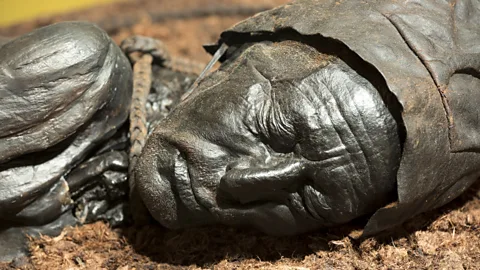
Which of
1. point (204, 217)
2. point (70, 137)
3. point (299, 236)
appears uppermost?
point (70, 137)

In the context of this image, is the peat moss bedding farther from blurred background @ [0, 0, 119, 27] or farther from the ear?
blurred background @ [0, 0, 119, 27]

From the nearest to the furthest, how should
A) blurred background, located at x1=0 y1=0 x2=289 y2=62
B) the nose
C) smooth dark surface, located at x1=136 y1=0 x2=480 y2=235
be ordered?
smooth dark surface, located at x1=136 y1=0 x2=480 y2=235 < the nose < blurred background, located at x1=0 y1=0 x2=289 y2=62

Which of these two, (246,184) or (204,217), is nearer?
(246,184)

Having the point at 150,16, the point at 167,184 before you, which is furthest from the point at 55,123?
the point at 150,16

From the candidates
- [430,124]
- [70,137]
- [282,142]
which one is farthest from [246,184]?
[70,137]

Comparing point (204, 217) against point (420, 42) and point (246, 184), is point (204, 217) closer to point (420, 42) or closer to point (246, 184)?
point (246, 184)

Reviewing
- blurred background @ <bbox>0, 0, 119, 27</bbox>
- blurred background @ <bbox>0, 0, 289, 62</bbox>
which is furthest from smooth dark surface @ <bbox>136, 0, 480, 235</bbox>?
blurred background @ <bbox>0, 0, 119, 27</bbox>

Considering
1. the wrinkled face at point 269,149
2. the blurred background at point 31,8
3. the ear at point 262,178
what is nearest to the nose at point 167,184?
the wrinkled face at point 269,149

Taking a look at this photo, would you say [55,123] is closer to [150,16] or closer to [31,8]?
[150,16]
